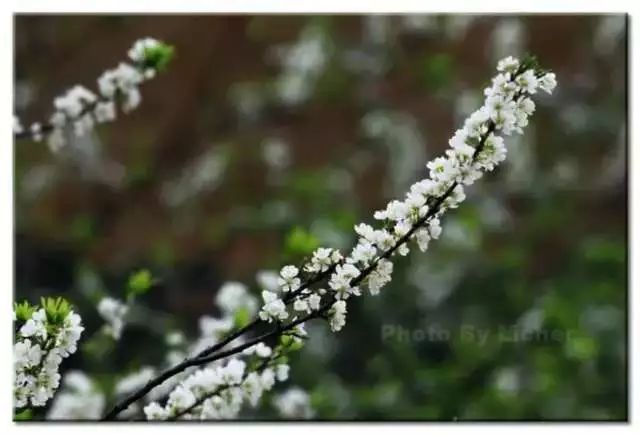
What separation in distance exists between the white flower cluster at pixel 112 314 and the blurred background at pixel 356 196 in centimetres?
9

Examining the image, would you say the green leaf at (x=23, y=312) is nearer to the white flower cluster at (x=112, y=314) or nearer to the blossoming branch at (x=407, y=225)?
the blossoming branch at (x=407, y=225)

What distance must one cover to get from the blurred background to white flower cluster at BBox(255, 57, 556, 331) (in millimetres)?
541

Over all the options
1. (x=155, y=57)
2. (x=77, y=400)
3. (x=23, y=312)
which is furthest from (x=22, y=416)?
(x=155, y=57)

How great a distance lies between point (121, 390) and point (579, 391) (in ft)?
3.11

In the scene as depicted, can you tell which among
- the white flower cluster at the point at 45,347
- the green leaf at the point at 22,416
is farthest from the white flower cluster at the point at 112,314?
Result: the white flower cluster at the point at 45,347

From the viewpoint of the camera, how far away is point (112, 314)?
74.1 inches

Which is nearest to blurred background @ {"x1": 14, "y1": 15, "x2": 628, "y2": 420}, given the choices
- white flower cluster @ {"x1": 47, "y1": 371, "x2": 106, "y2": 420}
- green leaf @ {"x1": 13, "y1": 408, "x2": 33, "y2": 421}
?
white flower cluster @ {"x1": 47, "y1": 371, "x2": 106, "y2": 420}

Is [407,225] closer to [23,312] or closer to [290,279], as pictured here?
[290,279]

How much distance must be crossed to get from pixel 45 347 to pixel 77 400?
70 centimetres

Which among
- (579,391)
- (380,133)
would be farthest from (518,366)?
(380,133)

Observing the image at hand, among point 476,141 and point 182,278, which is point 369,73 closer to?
point 182,278

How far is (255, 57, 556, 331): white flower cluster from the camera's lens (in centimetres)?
130

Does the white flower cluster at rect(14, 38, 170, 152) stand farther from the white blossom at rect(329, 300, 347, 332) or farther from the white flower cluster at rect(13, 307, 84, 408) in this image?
the white blossom at rect(329, 300, 347, 332)

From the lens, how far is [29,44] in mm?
2240
